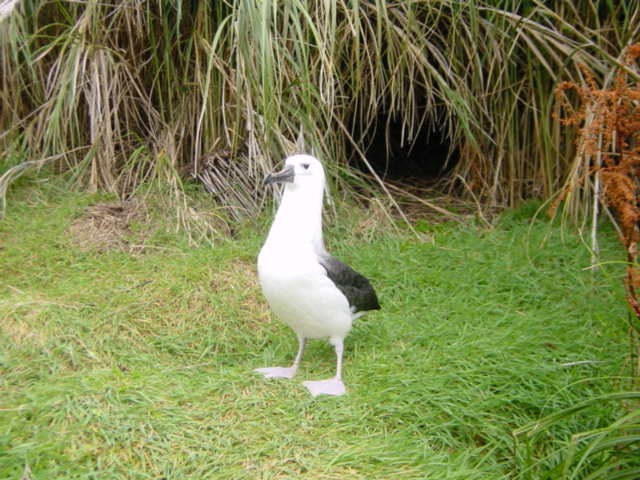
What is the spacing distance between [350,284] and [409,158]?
4.02 metres

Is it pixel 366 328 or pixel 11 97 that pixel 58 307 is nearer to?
pixel 366 328

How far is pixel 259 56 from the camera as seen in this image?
3863 millimetres

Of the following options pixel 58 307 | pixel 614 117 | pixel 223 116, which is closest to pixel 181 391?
pixel 58 307

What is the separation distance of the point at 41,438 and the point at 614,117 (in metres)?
2.18

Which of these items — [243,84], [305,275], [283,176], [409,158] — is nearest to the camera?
[305,275]

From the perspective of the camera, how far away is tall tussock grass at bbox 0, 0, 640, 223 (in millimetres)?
→ 4453

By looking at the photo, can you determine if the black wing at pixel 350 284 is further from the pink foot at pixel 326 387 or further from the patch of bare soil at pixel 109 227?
the patch of bare soil at pixel 109 227

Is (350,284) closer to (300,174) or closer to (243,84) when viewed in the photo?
(300,174)

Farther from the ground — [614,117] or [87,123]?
[614,117]

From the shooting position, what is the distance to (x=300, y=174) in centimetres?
301

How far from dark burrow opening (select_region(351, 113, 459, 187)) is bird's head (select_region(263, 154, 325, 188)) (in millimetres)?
3018

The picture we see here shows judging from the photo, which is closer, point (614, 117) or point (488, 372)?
point (614, 117)

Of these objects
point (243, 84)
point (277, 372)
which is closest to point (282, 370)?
point (277, 372)

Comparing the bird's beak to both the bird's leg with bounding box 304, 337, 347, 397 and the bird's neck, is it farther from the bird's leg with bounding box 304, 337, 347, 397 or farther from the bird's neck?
the bird's leg with bounding box 304, 337, 347, 397
